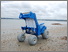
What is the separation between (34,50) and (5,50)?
1589 millimetres

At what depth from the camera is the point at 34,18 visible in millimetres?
6297

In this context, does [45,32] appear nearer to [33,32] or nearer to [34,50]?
[33,32]

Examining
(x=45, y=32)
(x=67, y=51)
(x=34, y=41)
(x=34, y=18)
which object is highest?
(x=34, y=18)

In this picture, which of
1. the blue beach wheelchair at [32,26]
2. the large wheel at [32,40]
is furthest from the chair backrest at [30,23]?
the large wheel at [32,40]

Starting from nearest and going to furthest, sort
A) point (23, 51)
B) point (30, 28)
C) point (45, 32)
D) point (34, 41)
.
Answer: point (23, 51)
point (34, 41)
point (30, 28)
point (45, 32)

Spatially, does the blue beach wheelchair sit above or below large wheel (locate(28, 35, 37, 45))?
above

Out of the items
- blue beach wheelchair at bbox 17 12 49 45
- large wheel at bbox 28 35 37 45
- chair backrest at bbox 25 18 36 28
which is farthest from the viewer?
chair backrest at bbox 25 18 36 28

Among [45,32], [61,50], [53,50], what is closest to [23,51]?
[53,50]

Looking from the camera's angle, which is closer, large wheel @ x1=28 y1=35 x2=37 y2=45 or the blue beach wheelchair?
large wheel @ x1=28 y1=35 x2=37 y2=45

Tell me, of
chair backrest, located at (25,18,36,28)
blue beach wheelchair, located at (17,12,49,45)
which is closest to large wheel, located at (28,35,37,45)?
blue beach wheelchair, located at (17,12,49,45)

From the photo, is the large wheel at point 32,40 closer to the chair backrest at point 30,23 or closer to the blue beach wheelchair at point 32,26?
the blue beach wheelchair at point 32,26

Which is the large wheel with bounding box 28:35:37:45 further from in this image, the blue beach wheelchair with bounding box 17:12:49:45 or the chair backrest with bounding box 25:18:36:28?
the chair backrest with bounding box 25:18:36:28

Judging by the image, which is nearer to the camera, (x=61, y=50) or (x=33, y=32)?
(x=61, y=50)

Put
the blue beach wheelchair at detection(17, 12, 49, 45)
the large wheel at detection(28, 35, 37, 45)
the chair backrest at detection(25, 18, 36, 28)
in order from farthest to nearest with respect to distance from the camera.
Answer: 1. the chair backrest at detection(25, 18, 36, 28)
2. the blue beach wheelchair at detection(17, 12, 49, 45)
3. the large wheel at detection(28, 35, 37, 45)
